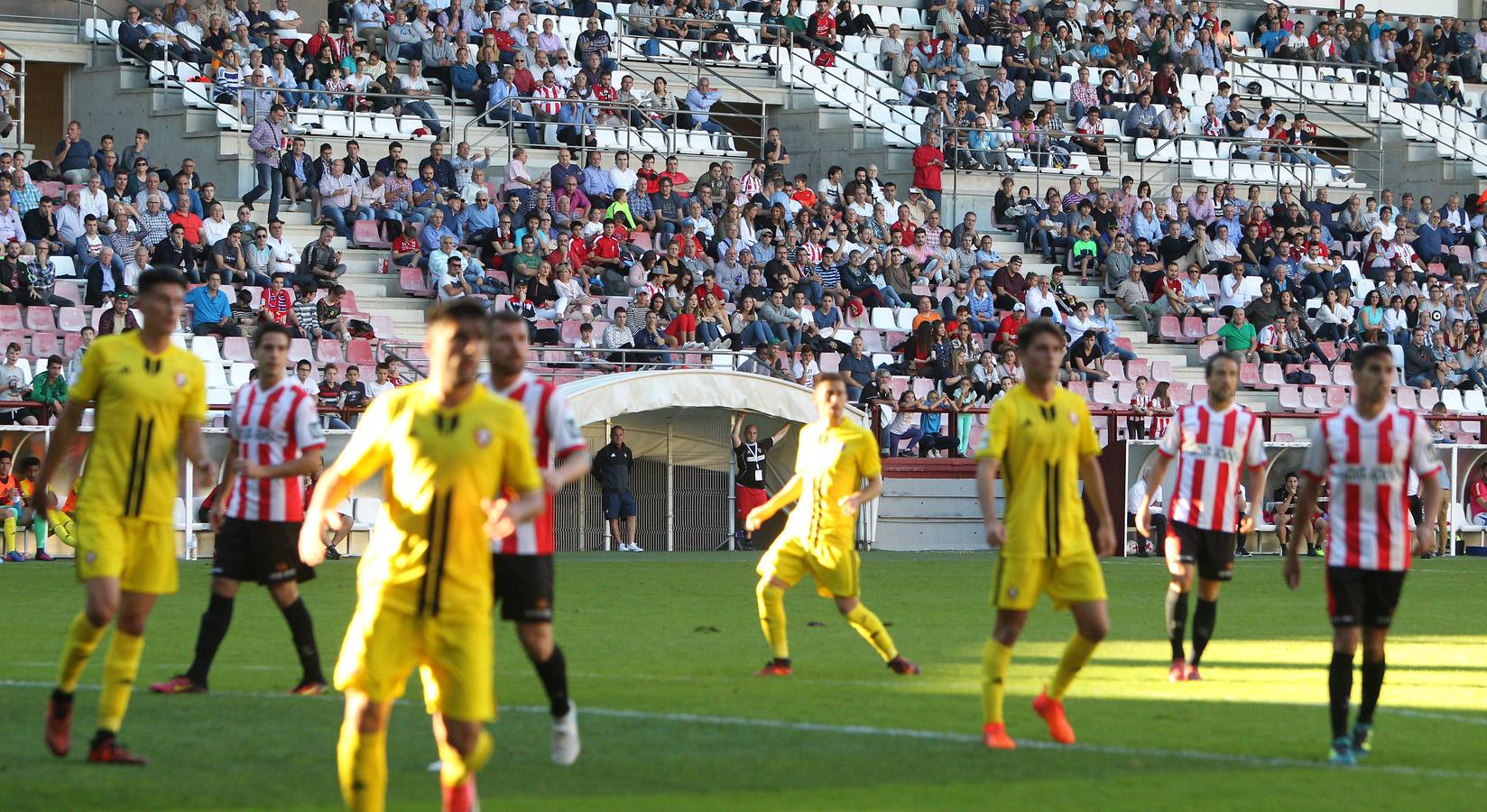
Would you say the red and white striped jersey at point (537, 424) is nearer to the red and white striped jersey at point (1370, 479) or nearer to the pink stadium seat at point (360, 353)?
the red and white striped jersey at point (1370, 479)

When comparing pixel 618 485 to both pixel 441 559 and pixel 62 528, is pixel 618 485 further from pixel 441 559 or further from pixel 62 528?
pixel 441 559

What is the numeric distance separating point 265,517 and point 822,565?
3170 millimetres

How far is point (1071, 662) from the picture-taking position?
31.1ft

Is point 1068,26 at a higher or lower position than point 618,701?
higher

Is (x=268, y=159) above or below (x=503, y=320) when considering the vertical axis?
above

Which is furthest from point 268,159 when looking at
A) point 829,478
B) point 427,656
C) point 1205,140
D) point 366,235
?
point 427,656

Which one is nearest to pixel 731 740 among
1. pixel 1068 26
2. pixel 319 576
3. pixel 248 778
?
pixel 248 778

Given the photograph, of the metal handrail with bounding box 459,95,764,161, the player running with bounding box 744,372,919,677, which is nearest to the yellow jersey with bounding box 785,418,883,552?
the player running with bounding box 744,372,919,677

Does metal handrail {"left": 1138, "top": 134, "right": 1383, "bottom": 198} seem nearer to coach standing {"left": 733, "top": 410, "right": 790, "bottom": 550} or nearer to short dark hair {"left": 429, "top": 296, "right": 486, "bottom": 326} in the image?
coach standing {"left": 733, "top": 410, "right": 790, "bottom": 550}

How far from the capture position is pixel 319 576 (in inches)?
781

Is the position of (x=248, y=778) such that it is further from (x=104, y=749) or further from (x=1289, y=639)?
(x=1289, y=639)

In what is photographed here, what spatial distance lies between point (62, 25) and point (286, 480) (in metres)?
24.1

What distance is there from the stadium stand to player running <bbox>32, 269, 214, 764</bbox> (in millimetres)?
15897

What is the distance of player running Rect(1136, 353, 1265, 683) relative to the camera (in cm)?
1251
